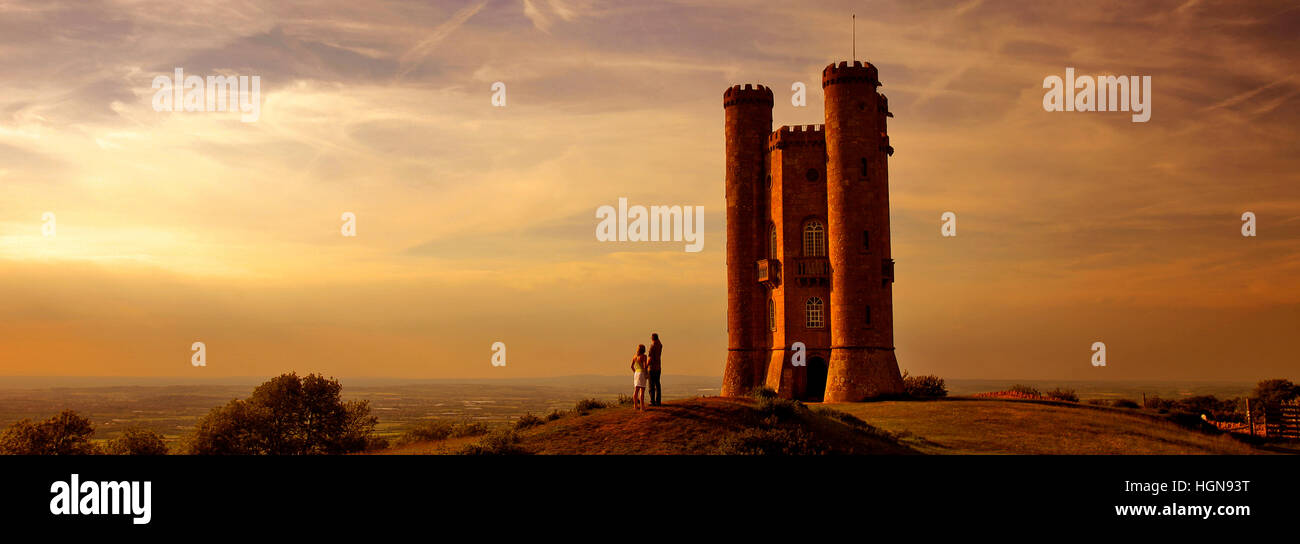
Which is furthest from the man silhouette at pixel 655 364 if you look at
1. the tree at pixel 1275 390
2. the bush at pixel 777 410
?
the tree at pixel 1275 390

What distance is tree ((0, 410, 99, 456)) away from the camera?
146 ft

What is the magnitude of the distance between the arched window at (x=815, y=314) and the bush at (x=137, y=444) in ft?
119

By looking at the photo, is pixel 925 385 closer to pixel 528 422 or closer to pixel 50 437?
pixel 528 422

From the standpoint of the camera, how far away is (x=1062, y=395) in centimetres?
5212

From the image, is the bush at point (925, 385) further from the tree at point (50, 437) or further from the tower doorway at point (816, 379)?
the tree at point (50, 437)

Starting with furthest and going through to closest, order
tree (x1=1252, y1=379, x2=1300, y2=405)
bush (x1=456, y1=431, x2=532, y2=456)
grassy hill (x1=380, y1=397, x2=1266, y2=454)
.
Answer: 1. tree (x1=1252, y1=379, x2=1300, y2=405)
2. grassy hill (x1=380, y1=397, x2=1266, y2=454)
3. bush (x1=456, y1=431, x2=532, y2=456)

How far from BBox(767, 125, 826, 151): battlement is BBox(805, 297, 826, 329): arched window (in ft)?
30.2

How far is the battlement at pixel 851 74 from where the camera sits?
50094 millimetres

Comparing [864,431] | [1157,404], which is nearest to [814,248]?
[864,431]

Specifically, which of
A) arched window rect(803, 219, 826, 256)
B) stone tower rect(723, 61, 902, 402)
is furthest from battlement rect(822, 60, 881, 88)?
arched window rect(803, 219, 826, 256)

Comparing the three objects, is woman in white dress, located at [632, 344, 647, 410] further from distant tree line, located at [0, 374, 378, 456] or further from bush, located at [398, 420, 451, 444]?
distant tree line, located at [0, 374, 378, 456]

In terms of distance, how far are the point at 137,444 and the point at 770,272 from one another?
3595 cm
